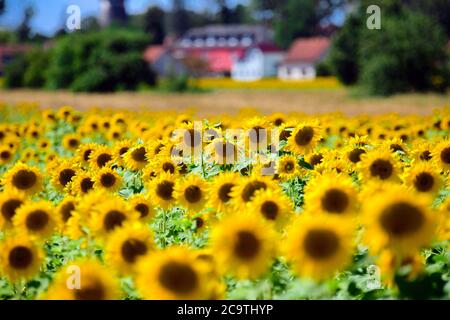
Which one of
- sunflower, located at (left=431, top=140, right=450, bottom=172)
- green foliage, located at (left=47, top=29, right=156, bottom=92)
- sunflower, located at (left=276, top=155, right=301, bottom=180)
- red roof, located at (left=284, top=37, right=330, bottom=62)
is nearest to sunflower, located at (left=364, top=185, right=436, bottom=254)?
sunflower, located at (left=276, top=155, right=301, bottom=180)

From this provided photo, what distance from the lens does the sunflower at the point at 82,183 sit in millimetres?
4445

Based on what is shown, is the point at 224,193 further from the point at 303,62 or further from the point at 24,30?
the point at 24,30

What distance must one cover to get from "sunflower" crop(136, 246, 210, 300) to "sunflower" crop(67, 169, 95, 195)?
1.66 metres

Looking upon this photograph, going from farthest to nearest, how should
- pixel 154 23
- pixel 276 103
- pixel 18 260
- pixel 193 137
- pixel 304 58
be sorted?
pixel 154 23 < pixel 304 58 < pixel 276 103 < pixel 193 137 < pixel 18 260

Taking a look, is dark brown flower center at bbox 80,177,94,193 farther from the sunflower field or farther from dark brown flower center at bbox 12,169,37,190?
dark brown flower center at bbox 12,169,37,190

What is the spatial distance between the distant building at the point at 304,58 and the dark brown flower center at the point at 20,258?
7271 centimetres

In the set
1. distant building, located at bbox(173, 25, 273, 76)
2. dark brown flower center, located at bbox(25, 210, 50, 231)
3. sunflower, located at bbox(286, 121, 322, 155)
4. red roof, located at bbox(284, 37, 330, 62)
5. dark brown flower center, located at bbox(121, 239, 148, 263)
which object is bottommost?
dark brown flower center, located at bbox(121, 239, 148, 263)

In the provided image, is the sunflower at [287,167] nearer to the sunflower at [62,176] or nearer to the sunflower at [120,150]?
the sunflower at [120,150]

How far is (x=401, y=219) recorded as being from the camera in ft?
9.56

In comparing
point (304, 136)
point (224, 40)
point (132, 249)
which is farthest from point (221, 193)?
point (224, 40)

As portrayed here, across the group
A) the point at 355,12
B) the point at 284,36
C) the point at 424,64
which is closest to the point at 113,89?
the point at 355,12

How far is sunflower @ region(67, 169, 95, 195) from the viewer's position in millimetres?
4445

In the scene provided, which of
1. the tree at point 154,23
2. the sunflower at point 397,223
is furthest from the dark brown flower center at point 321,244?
the tree at point 154,23

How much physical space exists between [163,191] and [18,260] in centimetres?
109
